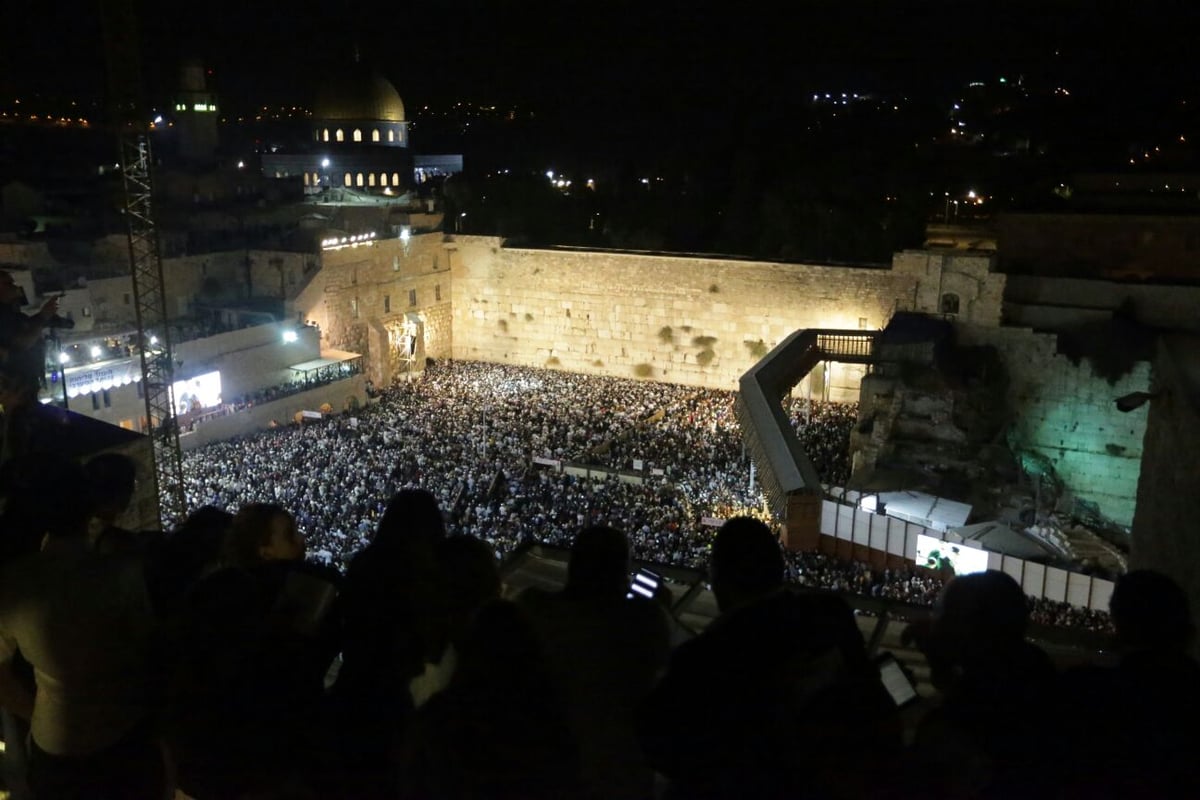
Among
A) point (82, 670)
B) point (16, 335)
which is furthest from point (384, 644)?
point (16, 335)

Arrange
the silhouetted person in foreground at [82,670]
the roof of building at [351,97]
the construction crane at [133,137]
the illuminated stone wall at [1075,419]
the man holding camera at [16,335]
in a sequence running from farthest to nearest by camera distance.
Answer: the roof of building at [351,97], the illuminated stone wall at [1075,419], the construction crane at [133,137], the man holding camera at [16,335], the silhouetted person in foreground at [82,670]

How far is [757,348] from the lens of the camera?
25203 mm

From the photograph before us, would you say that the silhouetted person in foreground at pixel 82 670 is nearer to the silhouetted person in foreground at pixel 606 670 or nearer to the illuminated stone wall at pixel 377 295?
the silhouetted person in foreground at pixel 606 670

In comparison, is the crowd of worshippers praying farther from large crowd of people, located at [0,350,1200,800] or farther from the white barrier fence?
the white barrier fence

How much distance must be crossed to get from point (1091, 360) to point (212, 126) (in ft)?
127

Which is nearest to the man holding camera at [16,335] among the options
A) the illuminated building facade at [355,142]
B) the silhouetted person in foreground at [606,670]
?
the silhouetted person in foreground at [606,670]

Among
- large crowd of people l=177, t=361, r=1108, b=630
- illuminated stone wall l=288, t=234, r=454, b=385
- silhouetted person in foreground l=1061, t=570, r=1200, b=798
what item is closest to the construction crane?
large crowd of people l=177, t=361, r=1108, b=630

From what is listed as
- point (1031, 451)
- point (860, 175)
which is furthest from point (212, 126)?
point (1031, 451)

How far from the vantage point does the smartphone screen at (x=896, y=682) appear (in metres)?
3.26

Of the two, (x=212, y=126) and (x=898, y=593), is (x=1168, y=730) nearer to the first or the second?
(x=898, y=593)

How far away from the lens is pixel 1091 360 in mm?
18219

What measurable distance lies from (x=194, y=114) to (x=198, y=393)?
26.6 m

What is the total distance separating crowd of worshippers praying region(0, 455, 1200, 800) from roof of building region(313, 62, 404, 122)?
44.3m

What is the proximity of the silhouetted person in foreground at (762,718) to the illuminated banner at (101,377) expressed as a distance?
18.3 m
